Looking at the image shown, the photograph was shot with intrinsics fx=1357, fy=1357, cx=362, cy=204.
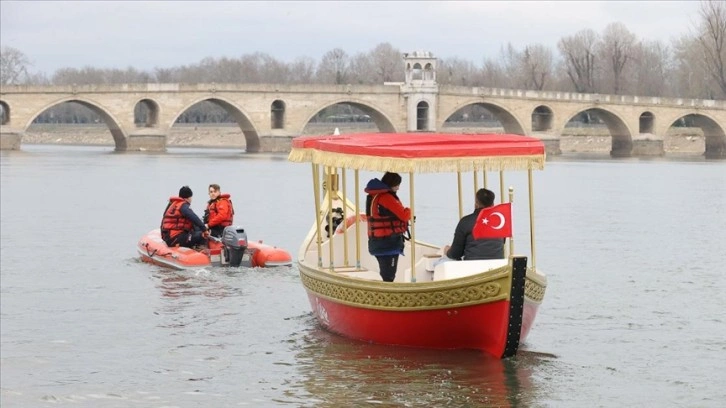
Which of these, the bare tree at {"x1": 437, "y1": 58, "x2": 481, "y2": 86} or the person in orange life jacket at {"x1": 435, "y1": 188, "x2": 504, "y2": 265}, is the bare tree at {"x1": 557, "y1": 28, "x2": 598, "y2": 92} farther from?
the person in orange life jacket at {"x1": 435, "y1": 188, "x2": 504, "y2": 265}

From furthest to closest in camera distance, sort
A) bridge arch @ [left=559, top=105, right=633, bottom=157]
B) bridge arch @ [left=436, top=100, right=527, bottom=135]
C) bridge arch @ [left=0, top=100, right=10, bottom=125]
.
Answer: bridge arch @ [left=559, top=105, right=633, bottom=157]
bridge arch @ [left=436, top=100, right=527, bottom=135]
bridge arch @ [left=0, top=100, right=10, bottom=125]

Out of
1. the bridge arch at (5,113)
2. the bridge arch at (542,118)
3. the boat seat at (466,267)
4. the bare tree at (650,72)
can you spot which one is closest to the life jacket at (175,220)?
the boat seat at (466,267)

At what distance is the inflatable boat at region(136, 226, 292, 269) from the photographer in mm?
19688

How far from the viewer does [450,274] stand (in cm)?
1291

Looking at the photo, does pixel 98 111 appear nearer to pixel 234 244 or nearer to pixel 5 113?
pixel 5 113

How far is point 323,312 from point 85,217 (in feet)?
59.2

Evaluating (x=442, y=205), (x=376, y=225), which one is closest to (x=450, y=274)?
(x=376, y=225)

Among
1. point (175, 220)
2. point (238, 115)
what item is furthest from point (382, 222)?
point (238, 115)

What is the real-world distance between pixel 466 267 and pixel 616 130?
69.5m

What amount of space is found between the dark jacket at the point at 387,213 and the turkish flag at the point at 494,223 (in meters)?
1.21

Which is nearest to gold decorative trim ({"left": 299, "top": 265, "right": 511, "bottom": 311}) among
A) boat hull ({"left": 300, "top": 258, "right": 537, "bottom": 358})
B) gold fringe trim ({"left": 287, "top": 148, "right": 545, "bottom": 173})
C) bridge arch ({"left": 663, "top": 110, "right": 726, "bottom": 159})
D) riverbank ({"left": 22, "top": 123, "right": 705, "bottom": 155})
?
boat hull ({"left": 300, "top": 258, "right": 537, "bottom": 358})

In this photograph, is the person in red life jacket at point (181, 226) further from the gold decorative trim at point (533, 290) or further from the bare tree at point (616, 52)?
the bare tree at point (616, 52)

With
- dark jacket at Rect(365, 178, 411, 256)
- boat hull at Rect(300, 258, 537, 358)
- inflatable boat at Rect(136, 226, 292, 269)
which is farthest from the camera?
inflatable boat at Rect(136, 226, 292, 269)

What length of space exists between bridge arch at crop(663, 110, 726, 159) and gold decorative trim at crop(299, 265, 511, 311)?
67490mm
